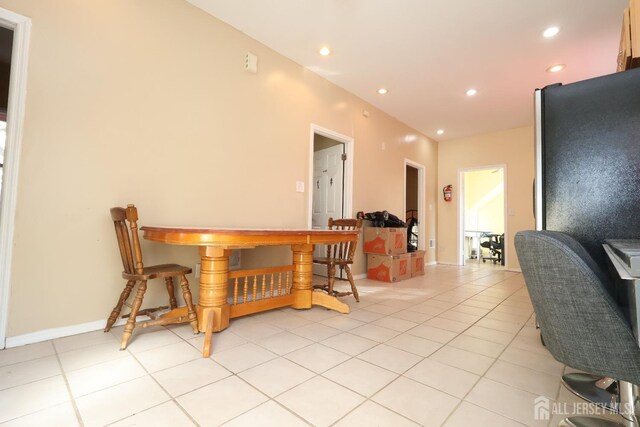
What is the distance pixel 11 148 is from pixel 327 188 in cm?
345

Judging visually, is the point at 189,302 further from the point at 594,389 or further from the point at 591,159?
the point at 591,159

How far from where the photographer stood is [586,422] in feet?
3.71

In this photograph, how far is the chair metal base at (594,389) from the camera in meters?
1.27

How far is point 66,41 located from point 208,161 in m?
1.23

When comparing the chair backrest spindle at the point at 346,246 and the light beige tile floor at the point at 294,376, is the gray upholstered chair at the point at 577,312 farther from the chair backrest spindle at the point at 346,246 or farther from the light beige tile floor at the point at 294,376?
the chair backrest spindle at the point at 346,246

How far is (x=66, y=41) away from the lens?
201 centimetres

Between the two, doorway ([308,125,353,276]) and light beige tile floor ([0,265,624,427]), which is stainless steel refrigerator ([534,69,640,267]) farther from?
doorway ([308,125,353,276])

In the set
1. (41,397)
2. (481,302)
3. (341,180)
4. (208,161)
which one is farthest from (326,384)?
(341,180)

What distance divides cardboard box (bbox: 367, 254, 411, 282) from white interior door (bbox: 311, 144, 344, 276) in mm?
737

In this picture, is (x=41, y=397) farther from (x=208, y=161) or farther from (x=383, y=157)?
(x=383, y=157)

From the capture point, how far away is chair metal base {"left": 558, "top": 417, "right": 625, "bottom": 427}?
111 cm

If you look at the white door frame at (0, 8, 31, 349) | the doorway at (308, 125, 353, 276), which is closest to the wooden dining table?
the white door frame at (0, 8, 31, 349)

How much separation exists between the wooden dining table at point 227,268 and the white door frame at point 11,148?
0.74 metres

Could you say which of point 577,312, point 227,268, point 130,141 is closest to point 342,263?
point 227,268
